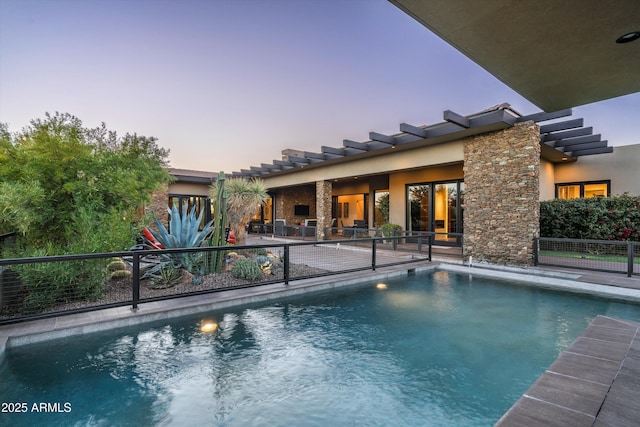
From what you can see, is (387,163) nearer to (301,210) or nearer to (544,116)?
(544,116)

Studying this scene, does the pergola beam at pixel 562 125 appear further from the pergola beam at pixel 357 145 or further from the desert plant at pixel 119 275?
the desert plant at pixel 119 275

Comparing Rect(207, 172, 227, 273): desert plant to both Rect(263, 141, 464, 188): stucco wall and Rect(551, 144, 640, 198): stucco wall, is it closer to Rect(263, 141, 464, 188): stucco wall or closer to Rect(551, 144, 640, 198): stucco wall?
Rect(263, 141, 464, 188): stucco wall

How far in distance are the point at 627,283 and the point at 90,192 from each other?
9.58 metres

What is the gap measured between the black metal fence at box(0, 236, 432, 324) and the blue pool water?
0.85 metres

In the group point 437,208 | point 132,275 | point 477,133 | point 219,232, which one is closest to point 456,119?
point 477,133

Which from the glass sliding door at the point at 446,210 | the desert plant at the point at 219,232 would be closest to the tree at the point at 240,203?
the desert plant at the point at 219,232

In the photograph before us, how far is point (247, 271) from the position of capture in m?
5.83

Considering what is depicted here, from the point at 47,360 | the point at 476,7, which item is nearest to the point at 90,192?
the point at 47,360

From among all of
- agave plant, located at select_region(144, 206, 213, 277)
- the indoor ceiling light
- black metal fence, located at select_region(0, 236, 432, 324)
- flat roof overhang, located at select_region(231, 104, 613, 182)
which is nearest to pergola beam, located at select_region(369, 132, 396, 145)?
flat roof overhang, located at select_region(231, 104, 613, 182)

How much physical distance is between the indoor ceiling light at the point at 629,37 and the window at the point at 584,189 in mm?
10504

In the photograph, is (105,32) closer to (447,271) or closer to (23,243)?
(23,243)

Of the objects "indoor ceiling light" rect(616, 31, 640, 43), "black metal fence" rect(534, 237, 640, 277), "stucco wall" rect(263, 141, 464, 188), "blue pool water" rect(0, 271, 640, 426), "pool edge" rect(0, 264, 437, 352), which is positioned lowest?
"blue pool water" rect(0, 271, 640, 426)

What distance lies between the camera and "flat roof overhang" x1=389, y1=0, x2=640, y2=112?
2182mm

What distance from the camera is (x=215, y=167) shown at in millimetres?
18969
